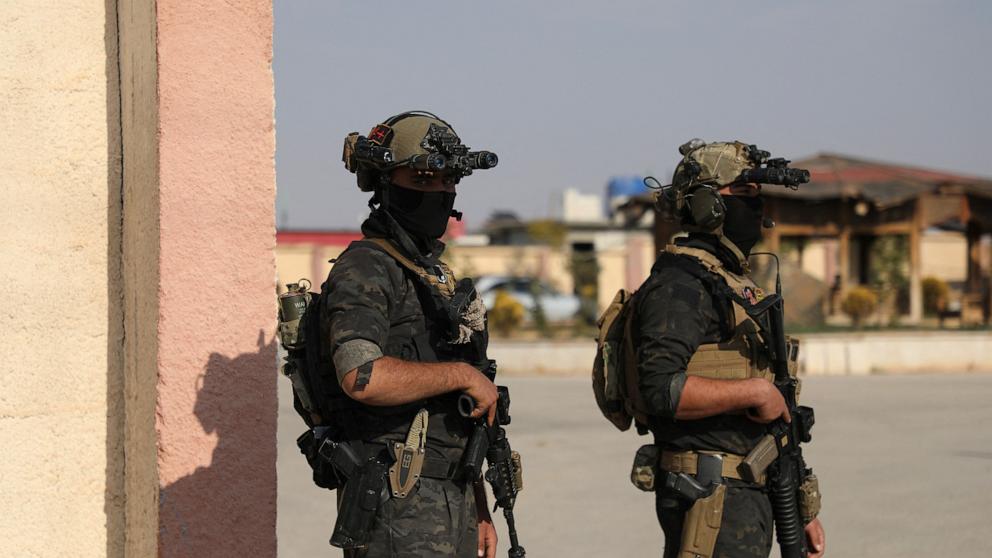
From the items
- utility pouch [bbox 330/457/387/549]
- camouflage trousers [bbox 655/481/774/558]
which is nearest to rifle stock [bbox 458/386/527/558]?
utility pouch [bbox 330/457/387/549]

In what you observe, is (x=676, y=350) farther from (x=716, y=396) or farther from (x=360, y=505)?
(x=360, y=505)

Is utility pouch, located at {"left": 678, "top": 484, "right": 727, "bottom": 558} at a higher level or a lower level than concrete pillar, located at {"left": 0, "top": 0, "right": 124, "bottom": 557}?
lower

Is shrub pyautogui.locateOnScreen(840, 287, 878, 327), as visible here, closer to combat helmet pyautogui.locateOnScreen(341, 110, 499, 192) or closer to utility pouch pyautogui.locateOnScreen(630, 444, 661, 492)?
utility pouch pyautogui.locateOnScreen(630, 444, 661, 492)

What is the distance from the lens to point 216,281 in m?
3.71

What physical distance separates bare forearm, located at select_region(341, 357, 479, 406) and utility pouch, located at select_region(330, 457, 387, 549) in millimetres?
196

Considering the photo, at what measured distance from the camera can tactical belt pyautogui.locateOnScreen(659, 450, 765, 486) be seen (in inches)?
137

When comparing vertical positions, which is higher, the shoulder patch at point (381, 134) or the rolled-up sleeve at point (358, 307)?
the shoulder patch at point (381, 134)

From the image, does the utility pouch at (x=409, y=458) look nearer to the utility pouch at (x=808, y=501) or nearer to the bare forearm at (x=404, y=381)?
the bare forearm at (x=404, y=381)

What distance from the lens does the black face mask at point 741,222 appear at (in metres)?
3.70

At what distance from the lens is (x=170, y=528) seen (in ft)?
11.9

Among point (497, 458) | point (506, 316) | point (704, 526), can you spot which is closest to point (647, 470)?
point (704, 526)

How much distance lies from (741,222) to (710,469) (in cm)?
78

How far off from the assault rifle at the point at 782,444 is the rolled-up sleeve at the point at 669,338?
0.17 m

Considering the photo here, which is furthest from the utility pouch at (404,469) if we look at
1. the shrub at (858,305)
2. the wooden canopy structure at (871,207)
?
the shrub at (858,305)
